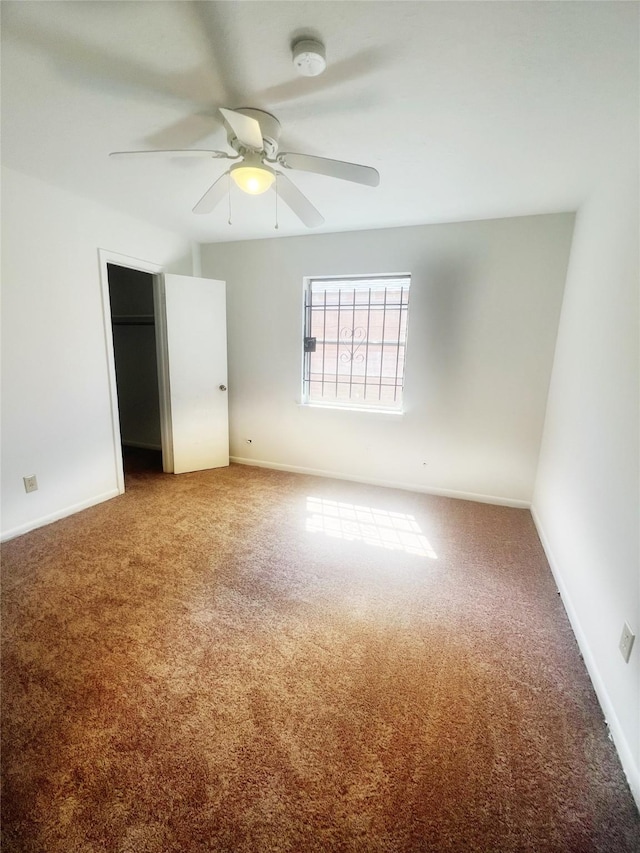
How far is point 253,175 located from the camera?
1.66 meters

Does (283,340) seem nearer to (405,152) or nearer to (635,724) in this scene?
(405,152)

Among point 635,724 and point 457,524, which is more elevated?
point 635,724

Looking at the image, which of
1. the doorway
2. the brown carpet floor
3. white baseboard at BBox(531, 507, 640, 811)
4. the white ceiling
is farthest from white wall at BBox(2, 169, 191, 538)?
white baseboard at BBox(531, 507, 640, 811)

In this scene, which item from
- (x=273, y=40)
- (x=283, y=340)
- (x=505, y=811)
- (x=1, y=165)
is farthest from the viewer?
(x=283, y=340)

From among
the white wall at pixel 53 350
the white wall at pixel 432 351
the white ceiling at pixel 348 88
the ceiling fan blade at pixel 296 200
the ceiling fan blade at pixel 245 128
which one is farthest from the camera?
the white wall at pixel 432 351

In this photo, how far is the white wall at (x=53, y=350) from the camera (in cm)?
234

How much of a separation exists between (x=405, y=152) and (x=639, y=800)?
115 inches

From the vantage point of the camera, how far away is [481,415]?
3.15 m

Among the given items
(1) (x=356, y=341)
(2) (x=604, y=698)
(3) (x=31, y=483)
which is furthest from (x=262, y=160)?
(2) (x=604, y=698)

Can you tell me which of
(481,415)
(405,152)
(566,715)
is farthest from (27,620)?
(481,415)

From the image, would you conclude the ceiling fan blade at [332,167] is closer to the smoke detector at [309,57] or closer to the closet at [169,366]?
the smoke detector at [309,57]

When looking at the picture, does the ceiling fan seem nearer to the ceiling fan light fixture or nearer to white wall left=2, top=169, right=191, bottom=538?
the ceiling fan light fixture

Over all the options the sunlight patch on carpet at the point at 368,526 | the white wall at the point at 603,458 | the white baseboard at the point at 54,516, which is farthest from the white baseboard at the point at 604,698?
the white baseboard at the point at 54,516

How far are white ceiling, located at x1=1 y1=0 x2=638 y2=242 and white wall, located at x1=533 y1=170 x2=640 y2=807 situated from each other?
432 mm
